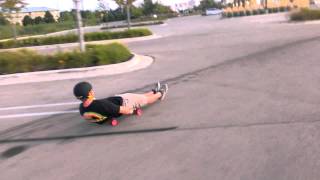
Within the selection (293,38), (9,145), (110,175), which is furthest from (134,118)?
(293,38)

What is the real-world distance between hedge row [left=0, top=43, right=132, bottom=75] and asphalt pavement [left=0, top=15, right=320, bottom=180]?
2538mm

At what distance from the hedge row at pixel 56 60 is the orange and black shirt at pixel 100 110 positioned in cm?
769

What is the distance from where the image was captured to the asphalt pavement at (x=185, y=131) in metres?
5.79

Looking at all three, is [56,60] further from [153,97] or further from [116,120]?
[116,120]

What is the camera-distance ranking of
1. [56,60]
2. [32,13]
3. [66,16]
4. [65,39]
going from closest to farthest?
[56,60] < [66,16] < [32,13] < [65,39]

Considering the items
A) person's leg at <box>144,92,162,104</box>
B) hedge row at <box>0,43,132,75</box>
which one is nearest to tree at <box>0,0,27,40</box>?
hedge row at <box>0,43,132,75</box>

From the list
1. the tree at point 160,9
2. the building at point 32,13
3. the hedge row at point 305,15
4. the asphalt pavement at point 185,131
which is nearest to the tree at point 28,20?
the building at point 32,13

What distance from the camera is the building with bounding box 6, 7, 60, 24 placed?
23.1 meters

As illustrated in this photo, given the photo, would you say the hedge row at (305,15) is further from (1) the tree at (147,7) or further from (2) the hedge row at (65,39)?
(1) the tree at (147,7)

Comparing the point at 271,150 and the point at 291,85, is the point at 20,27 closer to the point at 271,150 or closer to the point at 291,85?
the point at 291,85

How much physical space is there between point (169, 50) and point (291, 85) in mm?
10632

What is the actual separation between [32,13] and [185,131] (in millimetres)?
22051

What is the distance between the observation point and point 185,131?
7336mm

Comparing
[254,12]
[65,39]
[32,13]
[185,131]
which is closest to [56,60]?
[185,131]
